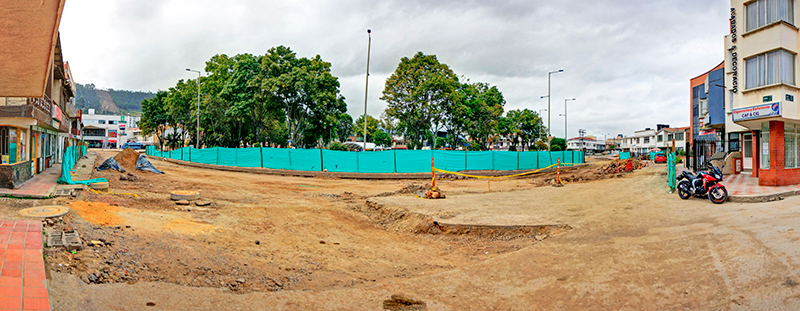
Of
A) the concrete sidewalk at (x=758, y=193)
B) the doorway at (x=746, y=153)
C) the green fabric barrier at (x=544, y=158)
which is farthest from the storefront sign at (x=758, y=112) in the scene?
the green fabric barrier at (x=544, y=158)

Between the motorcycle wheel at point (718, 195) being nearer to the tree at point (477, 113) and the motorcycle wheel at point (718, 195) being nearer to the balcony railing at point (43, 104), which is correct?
the balcony railing at point (43, 104)

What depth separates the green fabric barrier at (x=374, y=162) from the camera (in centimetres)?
2742

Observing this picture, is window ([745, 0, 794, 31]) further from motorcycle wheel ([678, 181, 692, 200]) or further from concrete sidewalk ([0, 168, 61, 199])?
concrete sidewalk ([0, 168, 61, 199])

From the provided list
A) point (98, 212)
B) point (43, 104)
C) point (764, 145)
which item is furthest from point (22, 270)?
point (43, 104)

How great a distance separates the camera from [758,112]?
12844 millimetres

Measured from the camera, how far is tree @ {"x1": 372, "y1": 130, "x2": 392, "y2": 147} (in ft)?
251

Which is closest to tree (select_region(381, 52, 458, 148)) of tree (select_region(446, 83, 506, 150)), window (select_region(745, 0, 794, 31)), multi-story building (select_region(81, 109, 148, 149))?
tree (select_region(446, 83, 506, 150))

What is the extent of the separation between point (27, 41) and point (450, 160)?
84.0ft

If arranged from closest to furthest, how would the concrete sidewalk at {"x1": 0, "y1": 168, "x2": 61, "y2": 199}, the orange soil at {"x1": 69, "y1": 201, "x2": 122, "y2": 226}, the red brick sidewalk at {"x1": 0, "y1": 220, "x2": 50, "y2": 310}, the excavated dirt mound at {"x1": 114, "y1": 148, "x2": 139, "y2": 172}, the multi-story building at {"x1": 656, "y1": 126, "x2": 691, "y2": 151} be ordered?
the red brick sidewalk at {"x1": 0, "y1": 220, "x2": 50, "y2": 310} < the orange soil at {"x1": 69, "y1": 201, "x2": 122, "y2": 226} < the concrete sidewalk at {"x1": 0, "y1": 168, "x2": 61, "y2": 199} < the excavated dirt mound at {"x1": 114, "y1": 148, "x2": 139, "y2": 172} < the multi-story building at {"x1": 656, "y1": 126, "x2": 691, "y2": 151}

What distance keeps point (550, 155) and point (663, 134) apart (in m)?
56.1

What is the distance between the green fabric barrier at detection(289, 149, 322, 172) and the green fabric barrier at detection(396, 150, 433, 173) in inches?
218

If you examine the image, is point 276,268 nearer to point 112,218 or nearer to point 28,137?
point 112,218

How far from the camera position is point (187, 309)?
4.24m

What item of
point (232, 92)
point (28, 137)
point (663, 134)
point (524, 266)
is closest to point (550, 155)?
point (232, 92)
